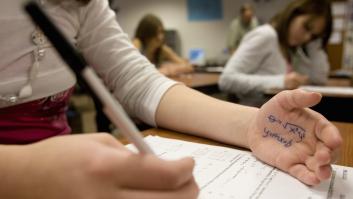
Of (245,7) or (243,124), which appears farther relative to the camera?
(245,7)

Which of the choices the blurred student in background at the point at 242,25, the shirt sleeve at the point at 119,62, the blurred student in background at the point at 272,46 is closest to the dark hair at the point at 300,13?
the blurred student in background at the point at 272,46

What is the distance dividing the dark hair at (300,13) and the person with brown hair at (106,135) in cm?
137

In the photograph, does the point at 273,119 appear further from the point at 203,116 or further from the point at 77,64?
the point at 77,64

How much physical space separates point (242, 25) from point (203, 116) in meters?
4.85

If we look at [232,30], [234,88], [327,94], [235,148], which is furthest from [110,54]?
[232,30]

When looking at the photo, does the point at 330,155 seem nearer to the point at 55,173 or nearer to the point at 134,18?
the point at 55,173

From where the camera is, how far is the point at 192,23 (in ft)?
19.4

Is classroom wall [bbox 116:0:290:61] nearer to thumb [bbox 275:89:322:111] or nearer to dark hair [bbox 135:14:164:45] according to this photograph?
dark hair [bbox 135:14:164:45]

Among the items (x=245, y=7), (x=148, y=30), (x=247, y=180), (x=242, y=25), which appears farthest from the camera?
(x=242, y=25)

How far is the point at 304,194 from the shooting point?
36 centimetres

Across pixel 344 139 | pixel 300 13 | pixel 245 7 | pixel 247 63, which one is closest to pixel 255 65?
pixel 247 63

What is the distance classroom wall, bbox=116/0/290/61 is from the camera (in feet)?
18.0

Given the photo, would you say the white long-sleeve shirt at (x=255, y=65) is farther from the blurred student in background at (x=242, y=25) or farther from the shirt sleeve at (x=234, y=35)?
the shirt sleeve at (x=234, y=35)

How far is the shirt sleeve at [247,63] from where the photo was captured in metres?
1.75
